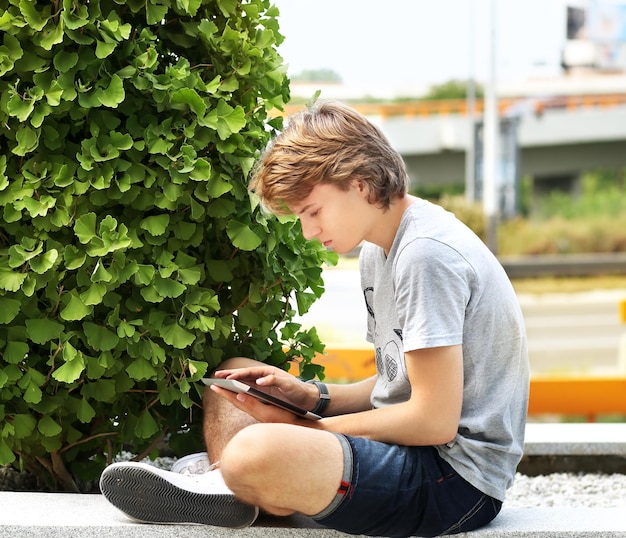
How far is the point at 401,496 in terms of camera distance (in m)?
2.14

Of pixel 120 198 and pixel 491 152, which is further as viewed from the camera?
pixel 491 152

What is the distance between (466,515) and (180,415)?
0.95 m

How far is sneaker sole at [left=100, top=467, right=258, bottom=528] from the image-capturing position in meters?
2.15

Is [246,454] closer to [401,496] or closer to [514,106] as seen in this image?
[401,496]

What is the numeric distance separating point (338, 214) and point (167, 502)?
0.82 metres

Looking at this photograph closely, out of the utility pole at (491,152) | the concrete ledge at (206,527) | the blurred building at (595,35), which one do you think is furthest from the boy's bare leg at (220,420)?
the blurred building at (595,35)

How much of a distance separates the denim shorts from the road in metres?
6.42

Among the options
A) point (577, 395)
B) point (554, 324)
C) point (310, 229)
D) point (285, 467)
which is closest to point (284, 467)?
point (285, 467)

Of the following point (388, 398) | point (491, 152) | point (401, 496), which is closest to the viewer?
point (401, 496)

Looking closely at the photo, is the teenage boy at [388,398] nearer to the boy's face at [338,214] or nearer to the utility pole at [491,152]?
the boy's face at [338,214]

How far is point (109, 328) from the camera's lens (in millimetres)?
2432

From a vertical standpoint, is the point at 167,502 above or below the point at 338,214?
below

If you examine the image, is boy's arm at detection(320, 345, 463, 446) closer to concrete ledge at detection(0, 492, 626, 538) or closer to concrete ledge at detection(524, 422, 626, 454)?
concrete ledge at detection(0, 492, 626, 538)

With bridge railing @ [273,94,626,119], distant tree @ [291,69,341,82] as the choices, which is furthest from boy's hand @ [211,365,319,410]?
bridge railing @ [273,94,626,119]
